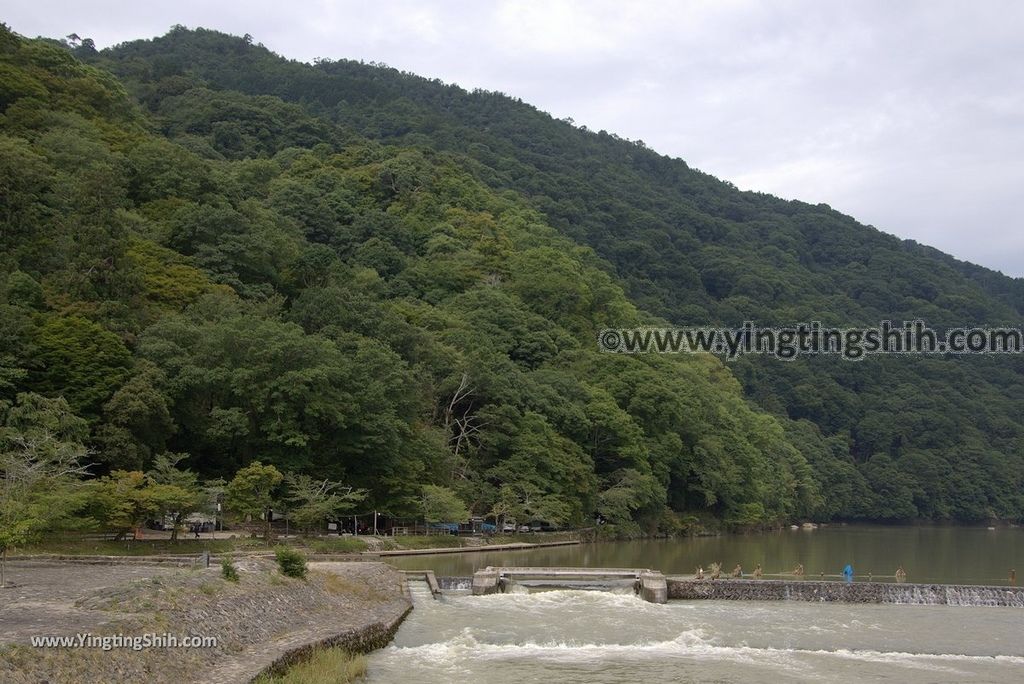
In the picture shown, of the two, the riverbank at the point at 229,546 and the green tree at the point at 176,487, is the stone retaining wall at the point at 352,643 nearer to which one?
the riverbank at the point at 229,546

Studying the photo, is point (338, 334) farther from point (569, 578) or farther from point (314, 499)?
point (569, 578)

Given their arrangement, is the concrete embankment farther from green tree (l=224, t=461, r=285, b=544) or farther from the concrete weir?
green tree (l=224, t=461, r=285, b=544)

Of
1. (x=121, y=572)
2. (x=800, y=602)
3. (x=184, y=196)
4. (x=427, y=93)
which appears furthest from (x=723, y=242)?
(x=121, y=572)

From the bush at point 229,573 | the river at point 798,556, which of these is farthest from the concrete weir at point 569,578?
the bush at point 229,573

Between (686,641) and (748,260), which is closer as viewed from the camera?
(686,641)

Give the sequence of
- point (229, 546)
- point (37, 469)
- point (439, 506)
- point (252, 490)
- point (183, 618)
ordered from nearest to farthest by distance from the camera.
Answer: point (183, 618), point (37, 469), point (229, 546), point (252, 490), point (439, 506)

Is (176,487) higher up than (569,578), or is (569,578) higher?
(176,487)

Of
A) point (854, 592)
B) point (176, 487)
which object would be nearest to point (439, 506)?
point (176, 487)

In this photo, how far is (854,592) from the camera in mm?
33531

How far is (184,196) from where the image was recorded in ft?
233

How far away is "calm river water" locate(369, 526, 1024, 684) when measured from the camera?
22.0 metres

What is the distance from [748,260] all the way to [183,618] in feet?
472

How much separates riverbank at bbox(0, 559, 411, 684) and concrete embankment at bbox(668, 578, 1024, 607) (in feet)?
37.6

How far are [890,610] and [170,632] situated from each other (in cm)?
2350
